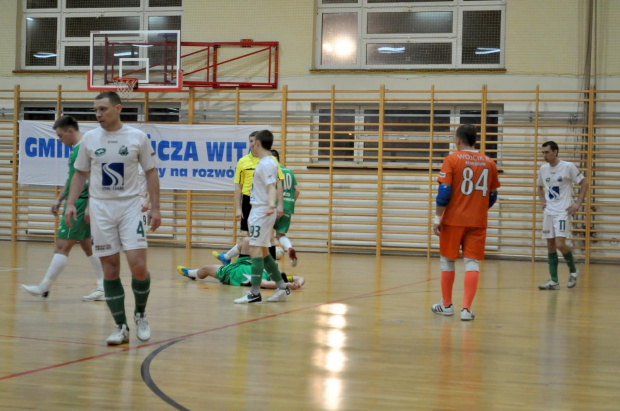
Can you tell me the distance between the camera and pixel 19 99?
1546 centimetres

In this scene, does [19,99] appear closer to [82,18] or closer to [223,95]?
[82,18]

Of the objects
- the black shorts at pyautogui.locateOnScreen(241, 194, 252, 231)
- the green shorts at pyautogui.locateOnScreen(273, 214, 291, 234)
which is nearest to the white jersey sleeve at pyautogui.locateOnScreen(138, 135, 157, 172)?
the green shorts at pyautogui.locateOnScreen(273, 214, 291, 234)

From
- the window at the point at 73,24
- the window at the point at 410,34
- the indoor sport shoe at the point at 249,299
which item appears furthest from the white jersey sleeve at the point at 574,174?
the window at the point at 73,24

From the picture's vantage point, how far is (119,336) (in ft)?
16.0

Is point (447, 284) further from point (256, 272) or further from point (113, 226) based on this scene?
point (113, 226)

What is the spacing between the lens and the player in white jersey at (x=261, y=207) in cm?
681

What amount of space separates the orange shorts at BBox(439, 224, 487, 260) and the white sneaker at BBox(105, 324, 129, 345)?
9.49ft

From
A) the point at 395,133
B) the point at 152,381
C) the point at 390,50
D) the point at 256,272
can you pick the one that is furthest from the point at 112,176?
the point at 390,50

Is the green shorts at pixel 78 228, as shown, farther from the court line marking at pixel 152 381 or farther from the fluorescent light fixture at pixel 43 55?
the fluorescent light fixture at pixel 43 55

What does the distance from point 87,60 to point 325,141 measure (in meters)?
5.43

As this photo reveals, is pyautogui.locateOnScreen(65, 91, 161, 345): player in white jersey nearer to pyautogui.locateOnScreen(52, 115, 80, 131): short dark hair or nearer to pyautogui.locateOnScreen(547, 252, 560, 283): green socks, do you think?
pyautogui.locateOnScreen(52, 115, 80, 131): short dark hair

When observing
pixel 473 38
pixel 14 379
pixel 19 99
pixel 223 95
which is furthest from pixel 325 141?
pixel 14 379

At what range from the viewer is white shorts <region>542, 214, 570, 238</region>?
29.6 ft

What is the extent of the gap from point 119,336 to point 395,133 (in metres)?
9.89
